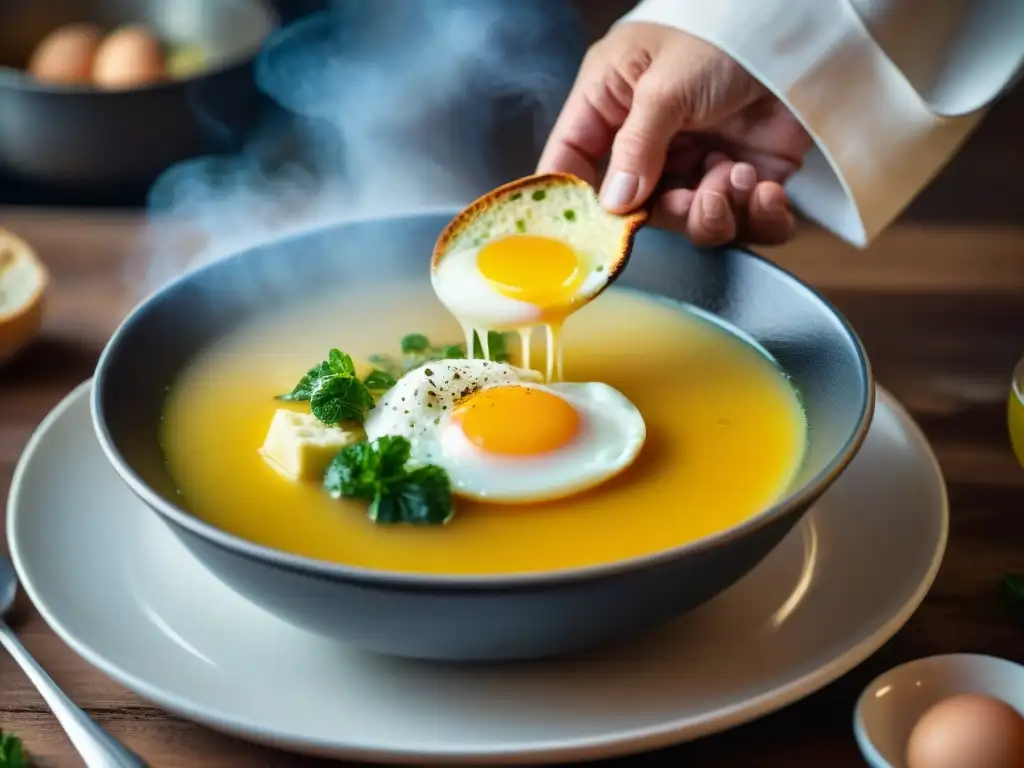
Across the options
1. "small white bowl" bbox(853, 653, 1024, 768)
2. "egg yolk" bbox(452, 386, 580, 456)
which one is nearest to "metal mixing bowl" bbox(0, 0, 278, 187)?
"egg yolk" bbox(452, 386, 580, 456)

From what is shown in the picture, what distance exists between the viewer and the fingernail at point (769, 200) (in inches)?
74.9

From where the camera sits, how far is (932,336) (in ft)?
6.97

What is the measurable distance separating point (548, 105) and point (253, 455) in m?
2.44

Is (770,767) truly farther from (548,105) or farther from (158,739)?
(548,105)

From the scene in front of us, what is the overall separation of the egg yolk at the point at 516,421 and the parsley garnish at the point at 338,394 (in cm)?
12

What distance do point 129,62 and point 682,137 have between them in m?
1.84

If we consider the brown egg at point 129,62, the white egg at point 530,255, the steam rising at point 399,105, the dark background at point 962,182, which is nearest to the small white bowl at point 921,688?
the white egg at point 530,255

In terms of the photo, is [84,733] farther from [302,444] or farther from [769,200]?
Answer: [769,200]

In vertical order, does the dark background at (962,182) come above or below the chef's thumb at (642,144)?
below

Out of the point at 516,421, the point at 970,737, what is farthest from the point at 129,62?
the point at 970,737

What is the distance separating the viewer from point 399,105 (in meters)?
3.68

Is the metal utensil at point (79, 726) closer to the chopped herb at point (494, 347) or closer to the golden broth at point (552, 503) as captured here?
the golden broth at point (552, 503)

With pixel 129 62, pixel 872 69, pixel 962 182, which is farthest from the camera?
pixel 962 182

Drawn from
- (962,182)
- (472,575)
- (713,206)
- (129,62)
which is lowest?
(962,182)
